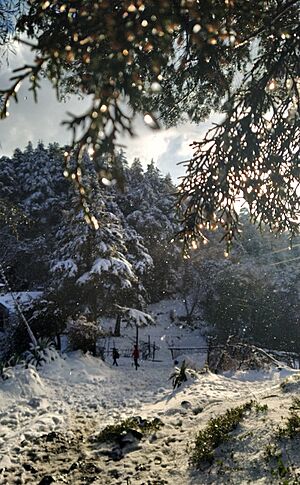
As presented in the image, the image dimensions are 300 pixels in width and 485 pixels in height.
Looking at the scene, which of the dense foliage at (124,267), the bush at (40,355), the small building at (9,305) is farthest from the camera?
the small building at (9,305)

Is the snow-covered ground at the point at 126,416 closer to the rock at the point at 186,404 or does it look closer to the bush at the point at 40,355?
the rock at the point at 186,404

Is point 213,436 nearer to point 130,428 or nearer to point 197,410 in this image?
point 130,428

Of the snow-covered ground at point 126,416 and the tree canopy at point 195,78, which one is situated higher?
the tree canopy at point 195,78

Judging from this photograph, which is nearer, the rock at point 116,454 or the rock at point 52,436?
the rock at point 116,454

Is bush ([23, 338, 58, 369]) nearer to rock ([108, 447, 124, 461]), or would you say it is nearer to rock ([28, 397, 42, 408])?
rock ([28, 397, 42, 408])

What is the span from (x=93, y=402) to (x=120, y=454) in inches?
182

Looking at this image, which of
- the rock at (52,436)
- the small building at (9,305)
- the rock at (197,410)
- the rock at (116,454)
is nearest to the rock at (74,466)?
the rock at (116,454)

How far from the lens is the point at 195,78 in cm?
614

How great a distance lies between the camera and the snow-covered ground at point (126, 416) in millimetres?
5199

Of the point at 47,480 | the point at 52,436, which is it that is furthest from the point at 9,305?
the point at 47,480

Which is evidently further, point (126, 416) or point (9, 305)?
point (9, 305)

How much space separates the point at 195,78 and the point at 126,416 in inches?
324

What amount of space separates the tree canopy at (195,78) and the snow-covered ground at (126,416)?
3.55 metres

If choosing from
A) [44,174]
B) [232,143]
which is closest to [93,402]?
[232,143]
